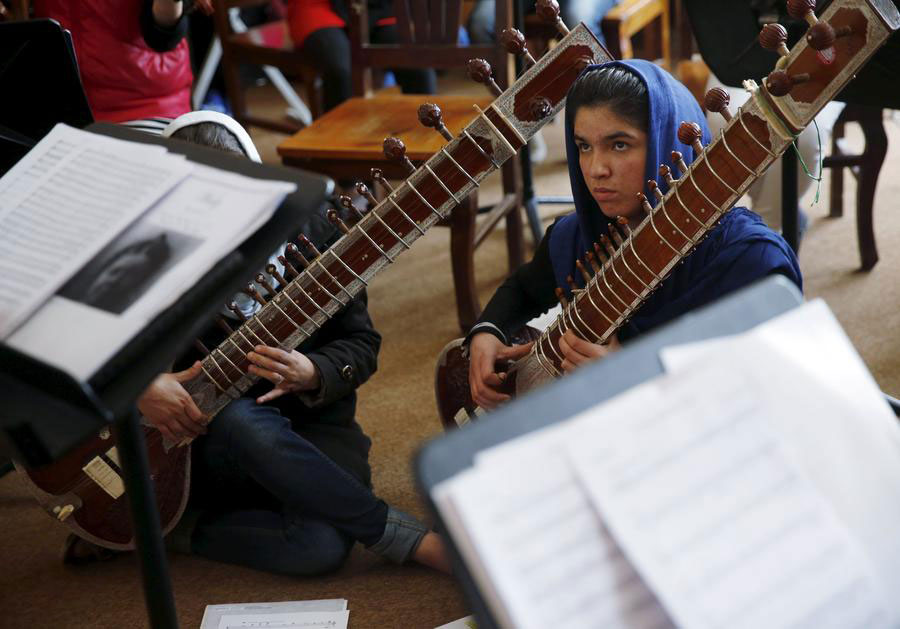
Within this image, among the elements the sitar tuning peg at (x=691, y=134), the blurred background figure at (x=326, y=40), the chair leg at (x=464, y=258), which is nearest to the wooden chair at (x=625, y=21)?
the blurred background figure at (x=326, y=40)

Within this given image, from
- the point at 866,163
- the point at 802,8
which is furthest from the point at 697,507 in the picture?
the point at 866,163

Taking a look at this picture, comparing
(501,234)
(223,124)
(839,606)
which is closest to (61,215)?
(223,124)

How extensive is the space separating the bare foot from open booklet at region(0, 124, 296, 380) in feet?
2.90

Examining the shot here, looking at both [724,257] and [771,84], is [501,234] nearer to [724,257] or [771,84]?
[724,257]

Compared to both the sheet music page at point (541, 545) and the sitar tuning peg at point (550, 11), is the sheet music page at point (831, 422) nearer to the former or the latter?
the sheet music page at point (541, 545)

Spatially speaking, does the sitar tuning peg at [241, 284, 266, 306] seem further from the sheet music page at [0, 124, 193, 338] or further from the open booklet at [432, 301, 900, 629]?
the open booklet at [432, 301, 900, 629]

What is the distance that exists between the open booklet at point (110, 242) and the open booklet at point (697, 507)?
13.9 inches

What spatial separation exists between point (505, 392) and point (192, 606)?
639mm

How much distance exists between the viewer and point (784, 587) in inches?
27.8

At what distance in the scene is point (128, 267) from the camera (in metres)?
0.92

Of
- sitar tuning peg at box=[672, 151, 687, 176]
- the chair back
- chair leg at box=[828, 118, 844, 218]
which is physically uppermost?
sitar tuning peg at box=[672, 151, 687, 176]

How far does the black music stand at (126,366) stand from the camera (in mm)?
887

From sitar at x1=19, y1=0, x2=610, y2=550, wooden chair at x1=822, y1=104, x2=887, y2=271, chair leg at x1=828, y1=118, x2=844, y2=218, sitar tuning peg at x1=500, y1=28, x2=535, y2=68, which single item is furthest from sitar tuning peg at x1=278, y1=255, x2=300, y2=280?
chair leg at x1=828, y1=118, x2=844, y2=218

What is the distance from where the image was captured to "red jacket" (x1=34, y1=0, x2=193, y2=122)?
7.52 feet
